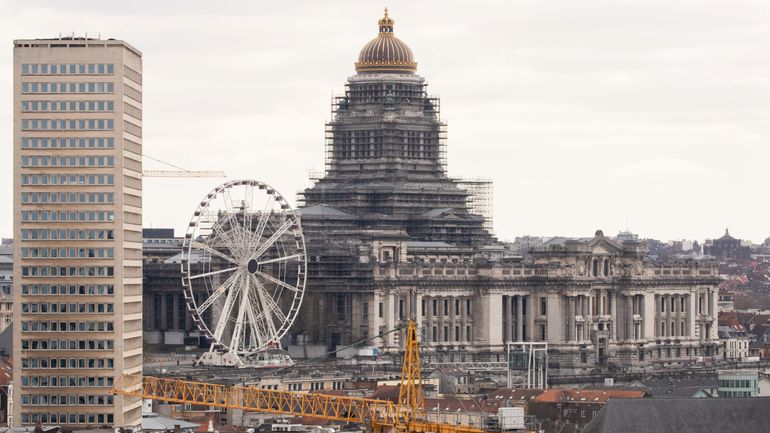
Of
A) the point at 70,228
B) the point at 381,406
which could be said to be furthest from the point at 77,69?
the point at 381,406

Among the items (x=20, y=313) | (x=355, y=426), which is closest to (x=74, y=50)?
(x=20, y=313)

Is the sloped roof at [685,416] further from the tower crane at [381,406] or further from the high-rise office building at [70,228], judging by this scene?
the high-rise office building at [70,228]

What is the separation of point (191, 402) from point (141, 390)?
4.40m

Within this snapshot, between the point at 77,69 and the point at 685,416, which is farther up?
the point at 77,69

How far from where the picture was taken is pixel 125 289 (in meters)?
190

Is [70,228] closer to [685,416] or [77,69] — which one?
[77,69]

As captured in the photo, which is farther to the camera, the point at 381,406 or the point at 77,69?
the point at 381,406

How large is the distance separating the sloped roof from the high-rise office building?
35428 mm

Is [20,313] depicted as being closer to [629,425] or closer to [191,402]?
[191,402]

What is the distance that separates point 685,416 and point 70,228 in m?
43.4

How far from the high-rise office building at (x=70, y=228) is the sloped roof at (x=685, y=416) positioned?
35.4 m

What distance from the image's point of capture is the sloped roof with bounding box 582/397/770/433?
16338 centimetres

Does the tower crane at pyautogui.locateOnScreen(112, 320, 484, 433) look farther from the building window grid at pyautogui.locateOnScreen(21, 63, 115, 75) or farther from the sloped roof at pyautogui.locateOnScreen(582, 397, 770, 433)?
the building window grid at pyautogui.locateOnScreen(21, 63, 115, 75)

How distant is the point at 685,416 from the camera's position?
16388 centimetres
